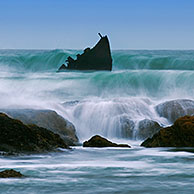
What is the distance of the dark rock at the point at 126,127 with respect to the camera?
1622cm

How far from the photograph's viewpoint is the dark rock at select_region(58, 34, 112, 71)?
39.7 metres

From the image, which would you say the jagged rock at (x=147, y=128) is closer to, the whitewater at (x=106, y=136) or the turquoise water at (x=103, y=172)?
the whitewater at (x=106, y=136)

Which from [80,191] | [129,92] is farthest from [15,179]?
[129,92]

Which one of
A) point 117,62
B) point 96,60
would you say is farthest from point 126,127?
point 117,62

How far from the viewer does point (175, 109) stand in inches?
709

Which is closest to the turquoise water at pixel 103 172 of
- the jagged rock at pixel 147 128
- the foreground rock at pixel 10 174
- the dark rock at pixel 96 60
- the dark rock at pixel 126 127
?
the foreground rock at pixel 10 174

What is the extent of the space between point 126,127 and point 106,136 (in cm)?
62

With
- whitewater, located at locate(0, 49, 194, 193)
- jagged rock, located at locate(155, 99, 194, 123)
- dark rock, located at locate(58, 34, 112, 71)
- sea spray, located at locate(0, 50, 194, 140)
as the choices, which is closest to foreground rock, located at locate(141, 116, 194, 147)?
whitewater, located at locate(0, 49, 194, 193)

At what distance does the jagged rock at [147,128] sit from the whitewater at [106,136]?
127 mm

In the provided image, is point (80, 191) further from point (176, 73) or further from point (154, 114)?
point (176, 73)

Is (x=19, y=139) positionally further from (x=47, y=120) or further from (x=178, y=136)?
(x=47, y=120)

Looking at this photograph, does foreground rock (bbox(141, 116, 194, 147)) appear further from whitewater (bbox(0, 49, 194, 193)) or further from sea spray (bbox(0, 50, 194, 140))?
sea spray (bbox(0, 50, 194, 140))

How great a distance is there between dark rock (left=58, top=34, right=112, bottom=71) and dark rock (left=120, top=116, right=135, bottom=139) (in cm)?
2239

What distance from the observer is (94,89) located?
2712 cm
